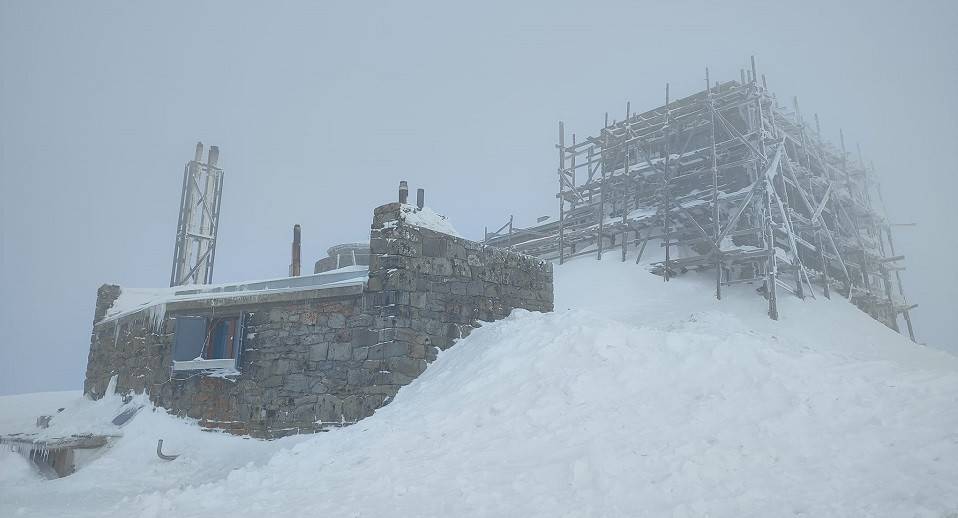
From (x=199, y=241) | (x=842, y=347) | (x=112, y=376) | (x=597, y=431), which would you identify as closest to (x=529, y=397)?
(x=597, y=431)

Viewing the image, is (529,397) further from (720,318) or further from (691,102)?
(691,102)

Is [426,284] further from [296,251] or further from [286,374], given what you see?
[296,251]

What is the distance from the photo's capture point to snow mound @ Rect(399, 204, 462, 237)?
9621 mm


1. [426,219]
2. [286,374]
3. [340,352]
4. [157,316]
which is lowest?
[286,374]

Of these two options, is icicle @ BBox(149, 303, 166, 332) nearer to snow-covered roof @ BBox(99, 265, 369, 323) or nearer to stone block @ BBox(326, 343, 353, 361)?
snow-covered roof @ BBox(99, 265, 369, 323)

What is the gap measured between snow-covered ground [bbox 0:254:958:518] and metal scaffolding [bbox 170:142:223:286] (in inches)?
547

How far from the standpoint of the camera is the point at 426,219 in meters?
9.99

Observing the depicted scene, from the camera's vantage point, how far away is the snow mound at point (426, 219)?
9.62 m

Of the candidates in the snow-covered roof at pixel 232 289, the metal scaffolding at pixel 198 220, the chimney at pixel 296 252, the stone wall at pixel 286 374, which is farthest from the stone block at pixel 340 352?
the metal scaffolding at pixel 198 220

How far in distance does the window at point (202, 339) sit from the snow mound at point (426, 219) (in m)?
3.86

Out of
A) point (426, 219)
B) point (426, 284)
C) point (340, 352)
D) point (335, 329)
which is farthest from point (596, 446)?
point (426, 219)

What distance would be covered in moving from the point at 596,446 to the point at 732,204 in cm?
2274

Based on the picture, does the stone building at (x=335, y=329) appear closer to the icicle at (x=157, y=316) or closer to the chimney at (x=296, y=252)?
the icicle at (x=157, y=316)

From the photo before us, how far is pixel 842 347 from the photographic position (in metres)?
19.4
